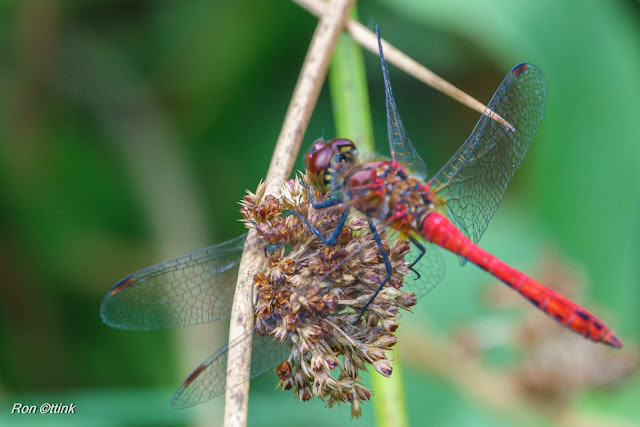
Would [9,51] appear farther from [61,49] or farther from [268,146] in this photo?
[268,146]

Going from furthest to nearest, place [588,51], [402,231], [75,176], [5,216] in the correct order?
[75,176] < [5,216] < [588,51] < [402,231]

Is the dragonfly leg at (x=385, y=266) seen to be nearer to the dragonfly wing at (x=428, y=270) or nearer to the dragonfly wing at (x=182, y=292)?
the dragonfly wing at (x=428, y=270)

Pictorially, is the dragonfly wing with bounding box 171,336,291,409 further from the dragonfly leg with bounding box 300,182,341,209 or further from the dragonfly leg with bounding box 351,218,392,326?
the dragonfly leg with bounding box 300,182,341,209

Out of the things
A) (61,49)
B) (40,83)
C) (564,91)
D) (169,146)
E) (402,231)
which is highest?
(61,49)

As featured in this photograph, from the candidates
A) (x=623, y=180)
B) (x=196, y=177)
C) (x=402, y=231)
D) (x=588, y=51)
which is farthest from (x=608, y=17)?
(x=196, y=177)

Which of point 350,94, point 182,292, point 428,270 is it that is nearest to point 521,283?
point 428,270

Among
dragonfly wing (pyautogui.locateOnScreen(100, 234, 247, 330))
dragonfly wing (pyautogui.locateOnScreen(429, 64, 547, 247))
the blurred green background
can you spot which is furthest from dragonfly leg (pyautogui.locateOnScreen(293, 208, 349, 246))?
the blurred green background

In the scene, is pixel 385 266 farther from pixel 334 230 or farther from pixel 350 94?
pixel 350 94
